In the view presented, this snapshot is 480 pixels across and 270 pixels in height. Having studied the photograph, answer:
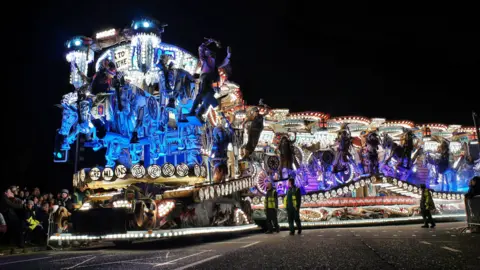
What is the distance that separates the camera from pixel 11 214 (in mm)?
12281

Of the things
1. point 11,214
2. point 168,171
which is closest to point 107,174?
point 168,171

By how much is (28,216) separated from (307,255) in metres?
10.4

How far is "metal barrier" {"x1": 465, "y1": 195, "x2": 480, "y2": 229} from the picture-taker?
10805 mm

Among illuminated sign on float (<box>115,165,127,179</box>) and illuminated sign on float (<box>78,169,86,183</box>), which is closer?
illuminated sign on float (<box>115,165,127,179</box>)

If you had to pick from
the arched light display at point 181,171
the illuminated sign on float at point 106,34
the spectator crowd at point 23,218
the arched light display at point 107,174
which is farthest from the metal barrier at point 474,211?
the illuminated sign on float at point 106,34

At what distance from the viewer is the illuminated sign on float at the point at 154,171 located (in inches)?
678

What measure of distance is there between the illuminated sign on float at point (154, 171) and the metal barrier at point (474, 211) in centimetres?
1172

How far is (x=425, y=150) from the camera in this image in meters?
32.2

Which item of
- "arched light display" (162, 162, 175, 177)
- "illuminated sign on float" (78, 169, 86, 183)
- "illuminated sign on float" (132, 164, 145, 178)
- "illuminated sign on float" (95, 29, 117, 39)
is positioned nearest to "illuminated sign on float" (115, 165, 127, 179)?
"illuminated sign on float" (132, 164, 145, 178)

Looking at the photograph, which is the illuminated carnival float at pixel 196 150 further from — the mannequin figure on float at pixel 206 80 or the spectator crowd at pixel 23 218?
the spectator crowd at pixel 23 218

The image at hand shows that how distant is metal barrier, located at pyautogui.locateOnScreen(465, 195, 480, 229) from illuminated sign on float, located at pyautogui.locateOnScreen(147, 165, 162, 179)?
38.4 feet

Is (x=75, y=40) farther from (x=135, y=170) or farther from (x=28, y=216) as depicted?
(x=28, y=216)

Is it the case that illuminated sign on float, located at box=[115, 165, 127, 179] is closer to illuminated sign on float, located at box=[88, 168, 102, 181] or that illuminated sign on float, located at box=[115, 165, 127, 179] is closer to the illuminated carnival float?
the illuminated carnival float

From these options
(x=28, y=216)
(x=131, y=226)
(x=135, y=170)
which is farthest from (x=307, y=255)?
(x=135, y=170)
